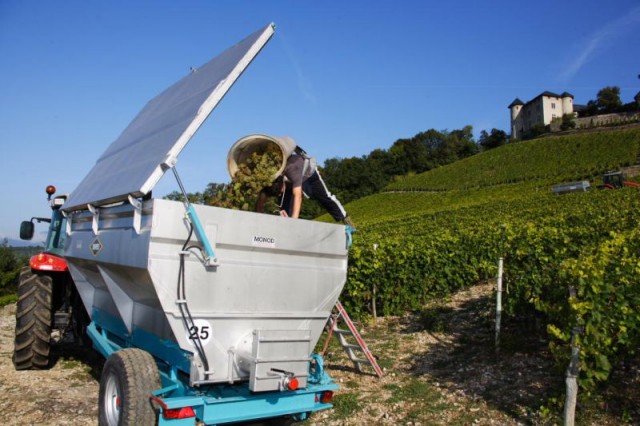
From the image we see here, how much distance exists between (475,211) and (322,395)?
1399 inches

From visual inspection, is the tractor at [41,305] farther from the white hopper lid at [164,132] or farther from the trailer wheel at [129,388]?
the trailer wheel at [129,388]

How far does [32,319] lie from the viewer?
22.5 feet

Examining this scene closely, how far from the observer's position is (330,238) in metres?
4.85

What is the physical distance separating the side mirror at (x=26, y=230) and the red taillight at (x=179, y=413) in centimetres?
529

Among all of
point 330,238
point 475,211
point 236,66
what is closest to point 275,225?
point 330,238

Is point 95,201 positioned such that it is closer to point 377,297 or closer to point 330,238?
point 330,238

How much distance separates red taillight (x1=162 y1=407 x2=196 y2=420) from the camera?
12.7 feet

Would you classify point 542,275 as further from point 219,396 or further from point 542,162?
point 542,162

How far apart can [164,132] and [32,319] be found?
384cm

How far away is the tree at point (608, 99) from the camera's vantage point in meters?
103

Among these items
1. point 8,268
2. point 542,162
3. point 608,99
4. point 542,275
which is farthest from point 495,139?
point 542,275

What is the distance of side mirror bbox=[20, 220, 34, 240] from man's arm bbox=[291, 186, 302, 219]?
15.9 ft

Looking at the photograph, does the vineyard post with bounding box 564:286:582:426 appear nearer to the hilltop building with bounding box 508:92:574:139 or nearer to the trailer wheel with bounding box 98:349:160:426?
the trailer wheel with bounding box 98:349:160:426

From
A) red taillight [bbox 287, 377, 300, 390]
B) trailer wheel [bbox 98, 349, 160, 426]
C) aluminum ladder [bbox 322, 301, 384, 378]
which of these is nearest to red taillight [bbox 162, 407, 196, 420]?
trailer wheel [bbox 98, 349, 160, 426]
